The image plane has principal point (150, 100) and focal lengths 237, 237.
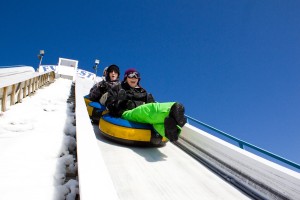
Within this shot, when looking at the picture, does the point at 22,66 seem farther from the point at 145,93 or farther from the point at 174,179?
the point at 174,179

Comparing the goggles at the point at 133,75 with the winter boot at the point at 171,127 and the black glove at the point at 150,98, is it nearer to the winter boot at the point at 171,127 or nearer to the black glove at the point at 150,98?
the black glove at the point at 150,98

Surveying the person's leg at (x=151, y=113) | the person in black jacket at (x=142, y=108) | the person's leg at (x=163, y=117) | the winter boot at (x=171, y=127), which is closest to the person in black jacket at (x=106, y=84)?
the person in black jacket at (x=142, y=108)

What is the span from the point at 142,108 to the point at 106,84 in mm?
1713

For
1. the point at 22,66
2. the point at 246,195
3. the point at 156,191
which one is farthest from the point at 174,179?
the point at 22,66

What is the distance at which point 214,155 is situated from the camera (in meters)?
2.86

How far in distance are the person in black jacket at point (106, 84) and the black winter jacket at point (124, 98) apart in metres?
0.86

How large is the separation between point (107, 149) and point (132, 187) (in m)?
1.04

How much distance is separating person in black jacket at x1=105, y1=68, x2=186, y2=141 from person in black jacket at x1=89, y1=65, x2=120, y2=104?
2.82 feet

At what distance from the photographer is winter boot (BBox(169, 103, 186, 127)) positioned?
8.05 feet

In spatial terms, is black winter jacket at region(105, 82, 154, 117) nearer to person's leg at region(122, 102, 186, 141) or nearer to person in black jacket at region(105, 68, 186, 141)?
person in black jacket at region(105, 68, 186, 141)

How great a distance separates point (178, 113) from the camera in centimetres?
246

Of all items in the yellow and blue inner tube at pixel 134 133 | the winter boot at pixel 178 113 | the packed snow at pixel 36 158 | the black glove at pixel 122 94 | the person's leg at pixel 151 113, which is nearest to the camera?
the packed snow at pixel 36 158

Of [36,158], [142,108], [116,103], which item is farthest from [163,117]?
[36,158]

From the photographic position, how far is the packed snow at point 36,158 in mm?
1597
